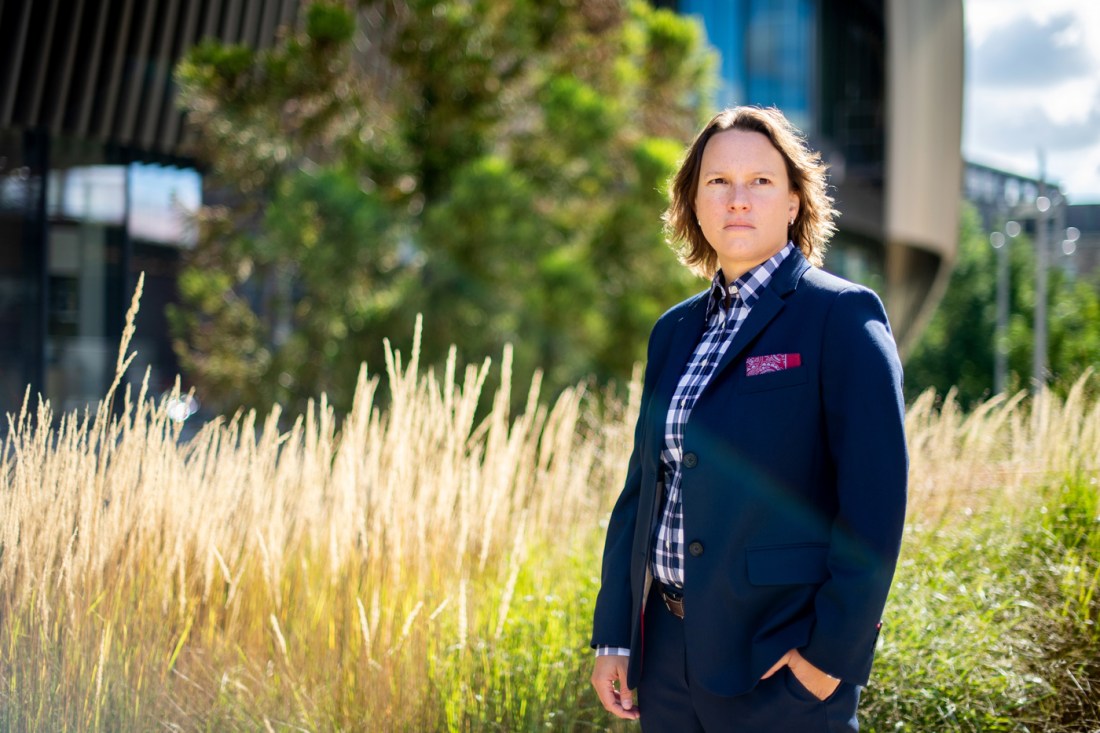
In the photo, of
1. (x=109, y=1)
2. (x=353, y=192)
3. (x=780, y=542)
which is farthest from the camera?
(x=109, y=1)

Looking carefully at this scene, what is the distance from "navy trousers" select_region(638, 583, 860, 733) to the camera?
5.71 feet

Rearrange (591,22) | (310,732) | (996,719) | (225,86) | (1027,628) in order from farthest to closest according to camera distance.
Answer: (591,22)
(225,86)
(1027,628)
(996,719)
(310,732)

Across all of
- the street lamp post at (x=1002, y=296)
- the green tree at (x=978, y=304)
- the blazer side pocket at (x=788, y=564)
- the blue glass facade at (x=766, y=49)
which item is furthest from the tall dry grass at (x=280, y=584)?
the street lamp post at (x=1002, y=296)

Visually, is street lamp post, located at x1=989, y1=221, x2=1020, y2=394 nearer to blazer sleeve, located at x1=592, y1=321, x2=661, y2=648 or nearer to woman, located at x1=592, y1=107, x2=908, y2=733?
blazer sleeve, located at x1=592, y1=321, x2=661, y2=648

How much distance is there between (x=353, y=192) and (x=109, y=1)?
3899mm

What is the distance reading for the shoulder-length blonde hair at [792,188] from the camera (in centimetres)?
193

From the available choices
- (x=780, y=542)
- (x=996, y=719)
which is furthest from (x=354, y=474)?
(x=996, y=719)

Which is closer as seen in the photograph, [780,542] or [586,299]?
[780,542]

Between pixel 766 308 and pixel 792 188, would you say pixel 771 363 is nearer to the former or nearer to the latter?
pixel 766 308

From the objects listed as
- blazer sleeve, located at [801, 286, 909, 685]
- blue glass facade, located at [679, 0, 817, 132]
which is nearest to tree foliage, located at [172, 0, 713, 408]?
blazer sleeve, located at [801, 286, 909, 685]

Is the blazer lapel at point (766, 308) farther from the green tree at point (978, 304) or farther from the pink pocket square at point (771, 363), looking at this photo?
the green tree at point (978, 304)

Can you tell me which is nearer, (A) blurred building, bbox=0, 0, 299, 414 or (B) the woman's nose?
(B) the woman's nose

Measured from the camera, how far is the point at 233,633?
3010mm

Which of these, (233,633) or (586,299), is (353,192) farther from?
(233,633)
